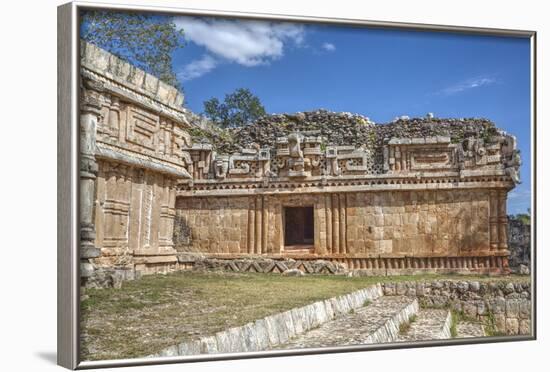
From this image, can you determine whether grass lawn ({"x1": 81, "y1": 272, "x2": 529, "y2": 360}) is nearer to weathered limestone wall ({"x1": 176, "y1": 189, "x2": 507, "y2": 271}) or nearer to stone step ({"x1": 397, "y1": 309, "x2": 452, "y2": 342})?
stone step ({"x1": 397, "y1": 309, "x2": 452, "y2": 342})

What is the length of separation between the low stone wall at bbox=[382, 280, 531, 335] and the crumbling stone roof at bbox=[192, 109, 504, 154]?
2484mm

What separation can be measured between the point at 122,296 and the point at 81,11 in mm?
2970

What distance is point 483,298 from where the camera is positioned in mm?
9734

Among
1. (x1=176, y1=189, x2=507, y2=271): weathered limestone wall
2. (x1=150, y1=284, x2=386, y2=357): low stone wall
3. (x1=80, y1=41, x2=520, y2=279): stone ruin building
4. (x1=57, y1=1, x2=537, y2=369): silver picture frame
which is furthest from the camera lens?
(x1=176, y1=189, x2=507, y2=271): weathered limestone wall

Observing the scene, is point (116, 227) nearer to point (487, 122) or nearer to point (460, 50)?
point (460, 50)

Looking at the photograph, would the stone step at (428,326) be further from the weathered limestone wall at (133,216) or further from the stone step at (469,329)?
the weathered limestone wall at (133,216)

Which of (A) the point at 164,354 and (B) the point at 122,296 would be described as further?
(B) the point at 122,296

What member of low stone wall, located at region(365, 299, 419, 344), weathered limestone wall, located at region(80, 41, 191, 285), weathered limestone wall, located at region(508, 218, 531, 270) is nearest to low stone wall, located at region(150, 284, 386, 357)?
low stone wall, located at region(365, 299, 419, 344)

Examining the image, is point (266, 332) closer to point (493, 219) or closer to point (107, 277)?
point (107, 277)

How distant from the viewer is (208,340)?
6336 mm

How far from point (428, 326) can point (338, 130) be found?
4455 millimetres

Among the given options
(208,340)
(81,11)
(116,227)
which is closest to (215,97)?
Answer: (116,227)

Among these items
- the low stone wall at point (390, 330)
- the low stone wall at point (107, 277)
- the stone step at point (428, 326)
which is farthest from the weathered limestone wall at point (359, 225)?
the low stone wall at point (107, 277)

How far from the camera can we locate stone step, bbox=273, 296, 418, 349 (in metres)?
7.04
